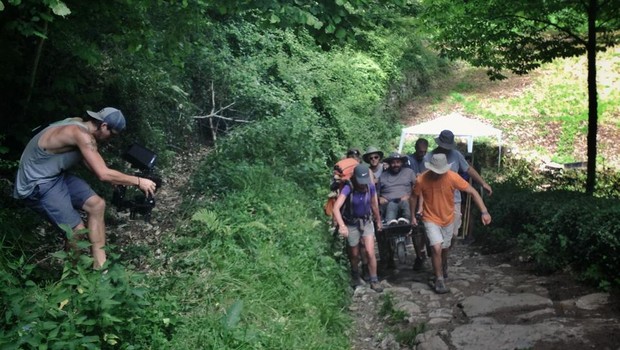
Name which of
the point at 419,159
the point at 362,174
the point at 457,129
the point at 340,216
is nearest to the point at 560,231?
the point at 419,159

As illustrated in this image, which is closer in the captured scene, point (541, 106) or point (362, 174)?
point (362, 174)

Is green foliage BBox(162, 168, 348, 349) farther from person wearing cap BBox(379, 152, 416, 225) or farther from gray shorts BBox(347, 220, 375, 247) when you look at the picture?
person wearing cap BBox(379, 152, 416, 225)

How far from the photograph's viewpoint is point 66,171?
A: 521 centimetres

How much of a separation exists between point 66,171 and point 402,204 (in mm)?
5060

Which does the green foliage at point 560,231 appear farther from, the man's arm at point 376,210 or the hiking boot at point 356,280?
the hiking boot at point 356,280

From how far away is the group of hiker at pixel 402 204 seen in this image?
25.9 feet

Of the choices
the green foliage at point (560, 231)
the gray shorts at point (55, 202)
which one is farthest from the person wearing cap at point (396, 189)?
the gray shorts at point (55, 202)

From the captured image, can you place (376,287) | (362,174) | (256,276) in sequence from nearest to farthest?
1. (256,276)
2. (362,174)
3. (376,287)

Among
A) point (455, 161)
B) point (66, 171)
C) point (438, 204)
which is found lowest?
point (438, 204)

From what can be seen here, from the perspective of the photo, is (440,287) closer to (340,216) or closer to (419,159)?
(340,216)

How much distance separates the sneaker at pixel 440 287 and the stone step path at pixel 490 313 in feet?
0.21

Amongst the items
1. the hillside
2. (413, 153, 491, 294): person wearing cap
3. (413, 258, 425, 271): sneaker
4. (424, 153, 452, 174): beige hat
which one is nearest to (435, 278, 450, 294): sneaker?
(413, 153, 491, 294): person wearing cap

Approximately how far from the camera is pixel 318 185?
36.0 ft

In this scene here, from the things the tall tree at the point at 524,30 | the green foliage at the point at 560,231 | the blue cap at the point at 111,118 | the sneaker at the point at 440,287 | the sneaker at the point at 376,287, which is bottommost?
the sneaker at the point at 376,287
